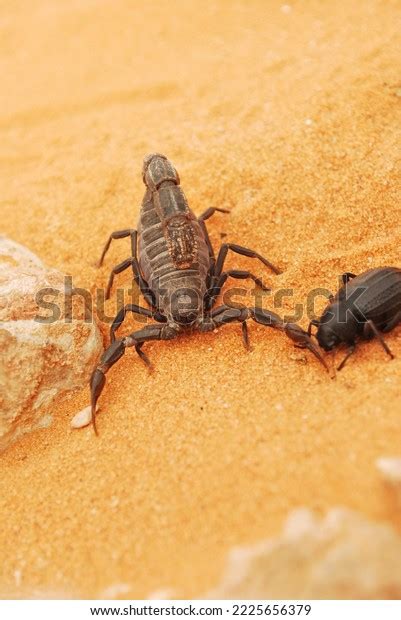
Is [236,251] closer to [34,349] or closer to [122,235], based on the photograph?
[122,235]

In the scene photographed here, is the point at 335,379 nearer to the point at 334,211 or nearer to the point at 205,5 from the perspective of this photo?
the point at 334,211

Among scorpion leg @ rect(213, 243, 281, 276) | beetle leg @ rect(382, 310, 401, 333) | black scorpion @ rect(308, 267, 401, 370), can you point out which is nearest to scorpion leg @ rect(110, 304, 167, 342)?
scorpion leg @ rect(213, 243, 281, 276)

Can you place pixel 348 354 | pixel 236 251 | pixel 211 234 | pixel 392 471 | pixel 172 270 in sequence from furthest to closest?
pixel 211 234 < pixel 236 251 < pixel 172 270 < pixel 348 354 < pixel 392 471

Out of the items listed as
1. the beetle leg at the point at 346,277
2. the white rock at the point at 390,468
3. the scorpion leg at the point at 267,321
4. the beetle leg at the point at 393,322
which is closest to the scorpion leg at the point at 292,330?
the scorpion leg at the point at 267,321

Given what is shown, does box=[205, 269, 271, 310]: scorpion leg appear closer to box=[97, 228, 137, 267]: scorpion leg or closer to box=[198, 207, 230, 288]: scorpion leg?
box=[198, 207, 230, 288]: scorpion leg

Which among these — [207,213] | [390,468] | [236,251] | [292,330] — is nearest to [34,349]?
[292,330]

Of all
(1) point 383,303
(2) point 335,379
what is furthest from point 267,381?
(1) point 383,303

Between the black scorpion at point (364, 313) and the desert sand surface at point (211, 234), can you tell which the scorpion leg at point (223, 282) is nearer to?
the desert sand surface at point (211, 234)
